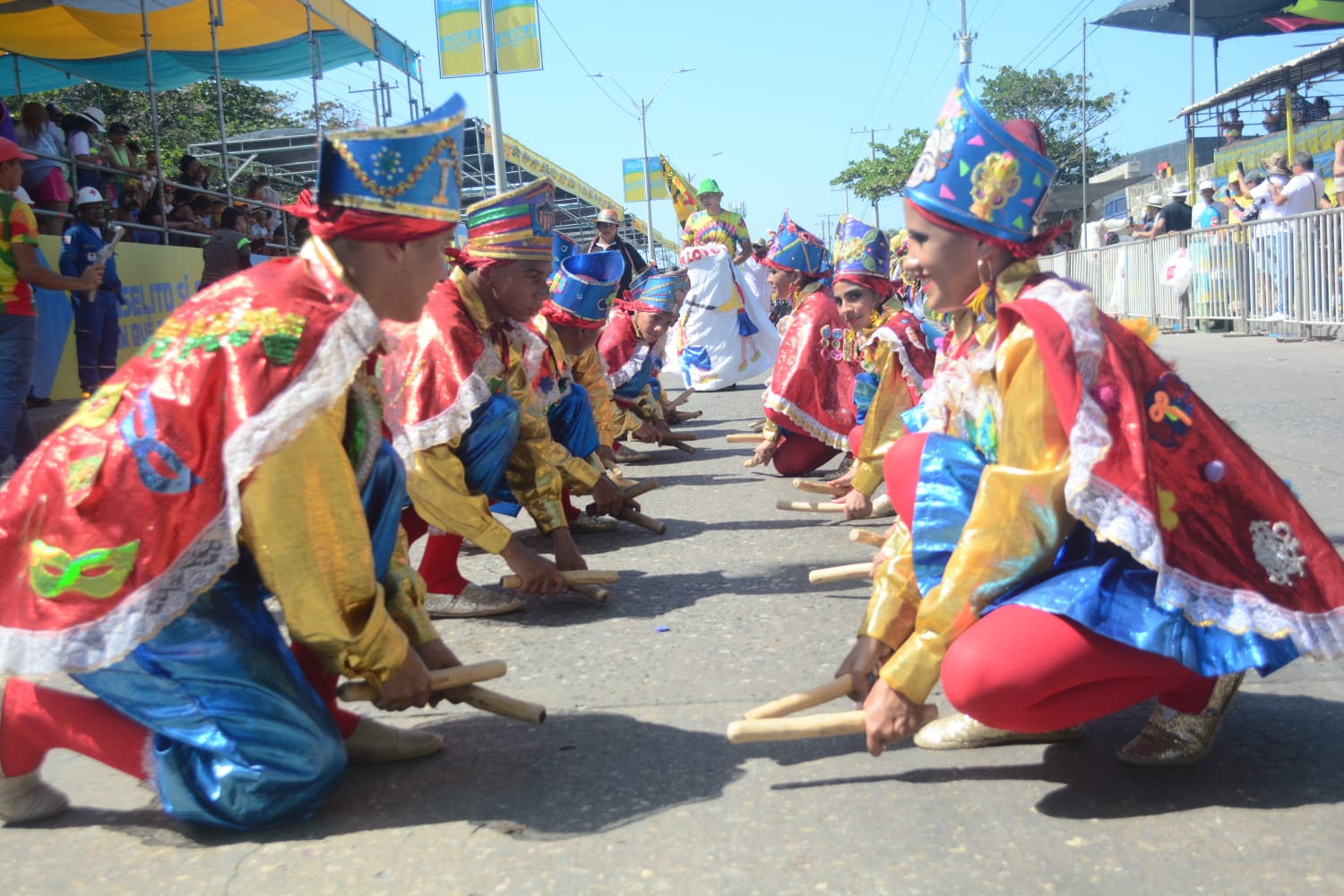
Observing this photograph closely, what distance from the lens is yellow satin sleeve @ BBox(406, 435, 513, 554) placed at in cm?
405

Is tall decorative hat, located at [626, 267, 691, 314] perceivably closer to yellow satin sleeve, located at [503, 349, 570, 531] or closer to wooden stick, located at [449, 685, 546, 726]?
yellow satin sleeve, located at [503, 349, 570, 531]

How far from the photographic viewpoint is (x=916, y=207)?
2.72 metres

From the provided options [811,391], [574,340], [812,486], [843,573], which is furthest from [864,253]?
[843,573]

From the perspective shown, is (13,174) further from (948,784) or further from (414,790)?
(948,784)

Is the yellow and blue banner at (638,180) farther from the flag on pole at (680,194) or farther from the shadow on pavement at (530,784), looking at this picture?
the shadow on pavement at (530,784)

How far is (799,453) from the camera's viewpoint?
271 inches

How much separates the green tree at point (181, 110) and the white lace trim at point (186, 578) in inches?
884

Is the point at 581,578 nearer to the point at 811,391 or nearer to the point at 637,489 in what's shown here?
the point at 637,489

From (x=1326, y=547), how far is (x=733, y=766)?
136cm

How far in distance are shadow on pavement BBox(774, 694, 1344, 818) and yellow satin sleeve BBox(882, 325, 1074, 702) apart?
43 centimetres

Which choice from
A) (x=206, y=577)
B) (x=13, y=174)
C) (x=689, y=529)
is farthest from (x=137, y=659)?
(x=13, y=174)

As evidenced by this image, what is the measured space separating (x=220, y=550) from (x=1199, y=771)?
2.11m

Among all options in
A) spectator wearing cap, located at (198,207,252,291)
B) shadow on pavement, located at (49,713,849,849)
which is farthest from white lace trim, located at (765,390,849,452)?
spectator wearing cap, located at (198,207,252,291)

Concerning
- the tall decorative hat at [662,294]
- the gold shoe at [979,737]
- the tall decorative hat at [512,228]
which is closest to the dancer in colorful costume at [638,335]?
the tall decorative hat at [662,294]
